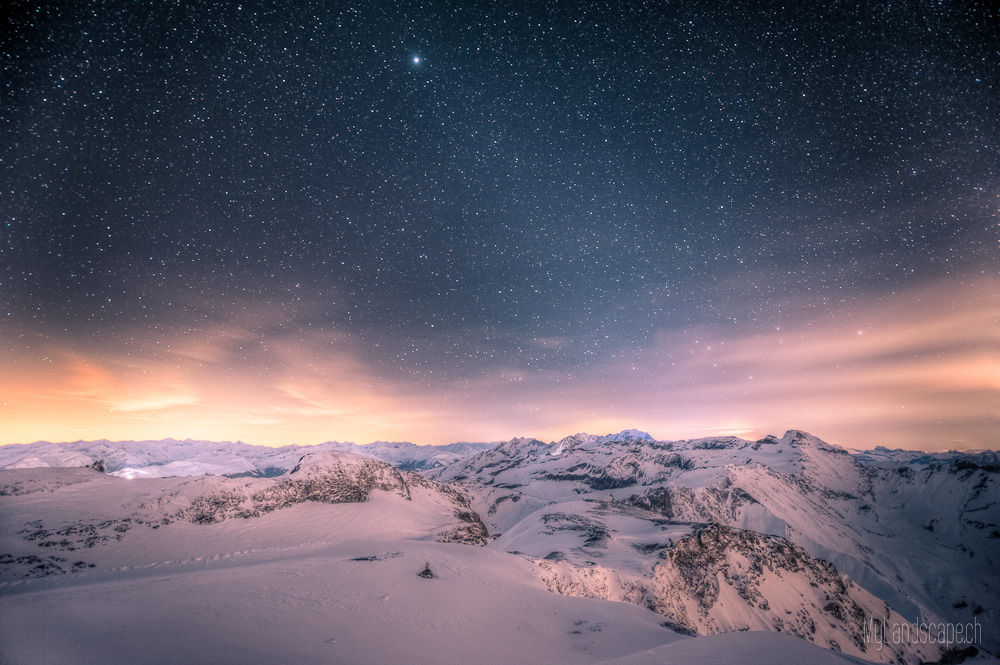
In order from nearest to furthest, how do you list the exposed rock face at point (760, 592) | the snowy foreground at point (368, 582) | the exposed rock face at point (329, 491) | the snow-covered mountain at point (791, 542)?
the snowy foreground at point (368, 582), the exposed rock face at point (760, 592), the snow-covered mountain at point (791, 542), the exposed rock face at point (329, 491)

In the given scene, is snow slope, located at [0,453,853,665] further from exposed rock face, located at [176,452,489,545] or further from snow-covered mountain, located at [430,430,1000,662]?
snow-covered mountain, located at [430,430,1000,662]

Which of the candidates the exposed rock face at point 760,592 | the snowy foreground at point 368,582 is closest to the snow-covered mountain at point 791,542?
the exposed rock face at point 760,592

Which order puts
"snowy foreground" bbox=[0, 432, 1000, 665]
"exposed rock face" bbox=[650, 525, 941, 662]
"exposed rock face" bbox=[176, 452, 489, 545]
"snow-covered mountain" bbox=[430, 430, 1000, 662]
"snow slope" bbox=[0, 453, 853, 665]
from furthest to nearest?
"exposed rock face" bbox=[176, 452, 489, 545] < "snow-covered mountain" bbox=[430, 430, 1000, 662] < "exposed rock face" bbox=[650, 525, 941, 662] < "snowy foreground" bbox=[0, 432, 1000, 665] < "snow slope" bbox=[0, 453, 853, 665]

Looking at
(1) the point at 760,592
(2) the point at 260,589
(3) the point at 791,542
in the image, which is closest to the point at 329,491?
(2) the point at 260,589

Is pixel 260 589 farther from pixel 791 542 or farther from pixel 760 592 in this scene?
pixel 791 542

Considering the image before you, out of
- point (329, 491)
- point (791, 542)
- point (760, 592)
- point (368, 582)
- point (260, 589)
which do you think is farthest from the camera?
point (329, 491)

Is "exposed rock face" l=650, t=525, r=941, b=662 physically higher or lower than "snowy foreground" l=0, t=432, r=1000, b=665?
lower

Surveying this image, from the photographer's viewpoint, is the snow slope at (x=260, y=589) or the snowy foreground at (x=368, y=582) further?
the snowy foreground at (x=368, y=582)

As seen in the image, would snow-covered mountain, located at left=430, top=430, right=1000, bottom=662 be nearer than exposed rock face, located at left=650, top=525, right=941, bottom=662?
No

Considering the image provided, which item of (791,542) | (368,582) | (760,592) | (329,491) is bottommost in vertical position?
(760,592)

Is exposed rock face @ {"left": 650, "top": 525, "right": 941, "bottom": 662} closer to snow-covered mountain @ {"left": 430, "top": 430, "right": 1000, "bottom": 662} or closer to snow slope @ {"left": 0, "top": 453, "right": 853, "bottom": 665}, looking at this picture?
snow-covered mountain @ {"left": 430, "top": 430, "right": 1000, "bottom": 662}

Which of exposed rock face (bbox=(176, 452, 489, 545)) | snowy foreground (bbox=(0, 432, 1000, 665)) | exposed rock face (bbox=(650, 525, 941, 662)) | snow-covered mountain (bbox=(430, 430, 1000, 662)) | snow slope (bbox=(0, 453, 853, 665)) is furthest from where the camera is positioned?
exposed rock face (bbox=(176, 452, 489, 545))

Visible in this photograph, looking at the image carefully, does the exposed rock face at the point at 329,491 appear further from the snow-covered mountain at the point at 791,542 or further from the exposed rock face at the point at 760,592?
the exposed rock face at the point at 760,592

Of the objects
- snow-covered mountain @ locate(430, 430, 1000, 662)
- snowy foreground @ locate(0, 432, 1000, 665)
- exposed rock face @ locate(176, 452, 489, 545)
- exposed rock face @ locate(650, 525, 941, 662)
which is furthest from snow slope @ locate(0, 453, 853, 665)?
exposed rock face @ locate(650, 525, 941, 662)
